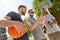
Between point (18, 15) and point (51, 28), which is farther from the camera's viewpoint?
point (51, 28)

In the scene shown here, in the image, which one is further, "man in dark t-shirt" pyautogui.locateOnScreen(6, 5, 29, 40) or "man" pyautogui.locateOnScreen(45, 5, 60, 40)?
"man" pyautogui.locateOnScreen(45, 5, 60, 40)

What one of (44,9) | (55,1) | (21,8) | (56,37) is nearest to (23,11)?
(21,8)

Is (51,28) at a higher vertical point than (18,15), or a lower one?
lower

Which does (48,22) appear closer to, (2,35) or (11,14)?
(2,35)

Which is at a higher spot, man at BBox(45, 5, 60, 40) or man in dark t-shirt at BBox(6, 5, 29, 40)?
man in dark t-shirt at BBox(6, 5, 29, 40)

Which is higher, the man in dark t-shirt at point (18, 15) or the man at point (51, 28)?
the man in dark t-shirt at point (18, 15)

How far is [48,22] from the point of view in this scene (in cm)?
308

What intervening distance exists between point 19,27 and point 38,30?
4.55ft

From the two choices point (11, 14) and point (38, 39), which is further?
point (38, 39)

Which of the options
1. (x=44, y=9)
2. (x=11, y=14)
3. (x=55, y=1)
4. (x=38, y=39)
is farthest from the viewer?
(x=55, y=1)

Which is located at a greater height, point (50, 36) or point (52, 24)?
point (52, 24)

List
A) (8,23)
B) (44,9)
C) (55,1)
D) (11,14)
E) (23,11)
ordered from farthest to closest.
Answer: (55,1), (44,9), (23,11), (11,14), (8,23)

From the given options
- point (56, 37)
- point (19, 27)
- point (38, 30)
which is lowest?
point (56, 37)

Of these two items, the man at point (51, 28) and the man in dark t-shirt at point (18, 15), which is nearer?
the man in dark t-shirt at point (18, 15)
